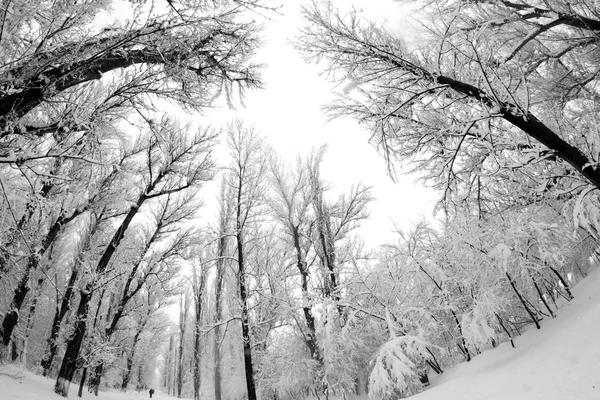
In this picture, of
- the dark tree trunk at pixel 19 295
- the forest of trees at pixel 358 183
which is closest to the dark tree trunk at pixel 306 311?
the forest of trees at pixel 358 183

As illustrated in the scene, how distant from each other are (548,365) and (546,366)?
27 mm

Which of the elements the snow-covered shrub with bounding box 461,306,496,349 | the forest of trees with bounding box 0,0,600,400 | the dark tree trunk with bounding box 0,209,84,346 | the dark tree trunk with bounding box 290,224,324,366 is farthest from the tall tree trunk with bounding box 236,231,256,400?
the snow-covered shrub with bounding box 461,306,496,349

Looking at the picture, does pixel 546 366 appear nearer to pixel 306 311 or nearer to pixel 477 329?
pixel 477 329

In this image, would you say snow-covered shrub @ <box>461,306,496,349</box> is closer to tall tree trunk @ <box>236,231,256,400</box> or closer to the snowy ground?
the snowy ground

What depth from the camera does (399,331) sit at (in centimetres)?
658

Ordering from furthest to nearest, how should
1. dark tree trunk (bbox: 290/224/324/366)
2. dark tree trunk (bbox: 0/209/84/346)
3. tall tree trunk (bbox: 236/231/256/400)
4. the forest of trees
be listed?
dark tree trunk (bbox: 290/224/324/366), tall tree trunk (bbox: 236/231/256/400), dark tree trunk (bbox: 0/209/84/346), the forest of trees

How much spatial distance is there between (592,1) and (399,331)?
683 cm

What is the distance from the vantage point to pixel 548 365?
11.9 ft

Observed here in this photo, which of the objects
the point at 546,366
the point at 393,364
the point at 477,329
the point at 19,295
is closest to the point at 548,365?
the point at 546,366

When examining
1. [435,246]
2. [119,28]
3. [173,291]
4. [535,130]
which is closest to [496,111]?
[535,130]

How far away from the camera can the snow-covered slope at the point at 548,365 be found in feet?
10.2

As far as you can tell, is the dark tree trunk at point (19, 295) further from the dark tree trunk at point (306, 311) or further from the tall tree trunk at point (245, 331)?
the dark tree trunk at point (306, 311)

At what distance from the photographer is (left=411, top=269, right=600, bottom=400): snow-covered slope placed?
3.12 metres

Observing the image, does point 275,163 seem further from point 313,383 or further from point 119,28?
point 119,28
